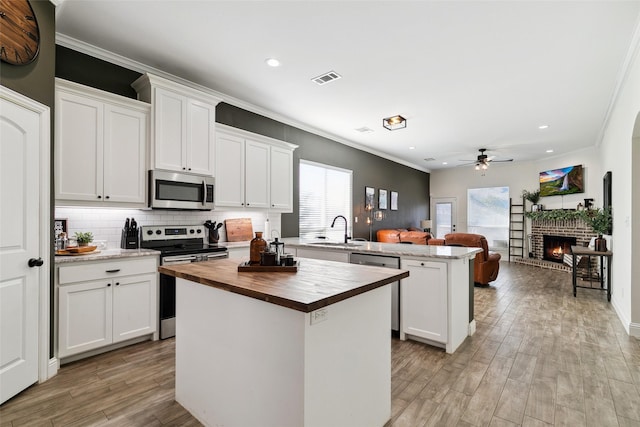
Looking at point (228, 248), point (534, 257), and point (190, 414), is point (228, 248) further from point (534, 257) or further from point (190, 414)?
point (534, 257)

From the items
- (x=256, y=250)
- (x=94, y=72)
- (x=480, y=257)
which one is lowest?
(x=480, y=257)

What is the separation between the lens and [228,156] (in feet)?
13.3

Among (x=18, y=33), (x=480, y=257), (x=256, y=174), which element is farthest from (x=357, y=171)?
(x=18, y=33)

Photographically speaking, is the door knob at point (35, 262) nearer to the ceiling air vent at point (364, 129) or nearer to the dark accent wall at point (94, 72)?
the dark accent wall at point (94, 72)

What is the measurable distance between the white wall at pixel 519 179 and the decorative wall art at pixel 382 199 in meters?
3.48

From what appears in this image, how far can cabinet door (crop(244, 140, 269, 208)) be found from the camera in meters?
4.27

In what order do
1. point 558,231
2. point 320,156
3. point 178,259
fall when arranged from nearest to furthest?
point 178,259 → point 320,156 → point 558,231

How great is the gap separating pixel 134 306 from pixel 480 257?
514 centimetres

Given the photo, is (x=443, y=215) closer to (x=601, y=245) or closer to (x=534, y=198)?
(x=534, y=198)

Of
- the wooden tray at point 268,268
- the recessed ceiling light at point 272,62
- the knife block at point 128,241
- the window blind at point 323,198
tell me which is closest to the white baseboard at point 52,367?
the knife block at point 128,241

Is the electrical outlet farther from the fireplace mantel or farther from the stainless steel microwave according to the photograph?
the fireplace mantel

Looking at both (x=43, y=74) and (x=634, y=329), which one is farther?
(x=634, y=329)

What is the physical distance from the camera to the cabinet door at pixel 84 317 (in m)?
2.56

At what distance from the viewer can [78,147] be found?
2801 mm
